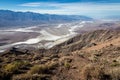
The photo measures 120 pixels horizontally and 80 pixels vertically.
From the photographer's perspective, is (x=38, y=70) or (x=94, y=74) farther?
(x=38, y=70)

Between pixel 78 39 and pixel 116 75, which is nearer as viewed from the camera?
pixel 116 75

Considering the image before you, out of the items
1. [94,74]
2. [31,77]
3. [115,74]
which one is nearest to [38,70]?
[31,77]

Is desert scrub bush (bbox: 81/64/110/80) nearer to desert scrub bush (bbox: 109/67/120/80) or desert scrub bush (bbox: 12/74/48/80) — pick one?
desert scrub bush (bbox: 109/67/120/80)

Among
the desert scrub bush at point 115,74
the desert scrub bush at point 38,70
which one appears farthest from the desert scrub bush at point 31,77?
the desert scrub bush at point 115,74

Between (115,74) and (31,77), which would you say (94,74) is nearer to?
(115,74)

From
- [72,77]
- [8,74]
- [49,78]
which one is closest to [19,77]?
[8,74]

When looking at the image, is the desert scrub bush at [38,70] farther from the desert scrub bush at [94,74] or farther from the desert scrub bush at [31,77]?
the desert scrub bush at [94,74]

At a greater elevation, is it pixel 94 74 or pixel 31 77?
pixel 94 74

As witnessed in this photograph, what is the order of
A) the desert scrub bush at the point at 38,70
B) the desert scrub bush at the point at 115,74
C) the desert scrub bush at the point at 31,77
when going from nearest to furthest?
1. the desert scrub bush at the point at 115,74
2. the desert scrub bush at the point at 31,77
3. the desert scrub bush at the point at 38,70

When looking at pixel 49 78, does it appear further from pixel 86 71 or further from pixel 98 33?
pixel 98 33

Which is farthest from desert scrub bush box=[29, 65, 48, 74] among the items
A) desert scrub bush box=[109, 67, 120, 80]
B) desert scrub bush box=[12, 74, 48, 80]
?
desert scrub bush box=[109, 67, 120, 80]

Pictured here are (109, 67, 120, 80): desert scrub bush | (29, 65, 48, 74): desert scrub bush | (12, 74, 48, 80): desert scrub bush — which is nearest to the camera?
(109, 67, 120, 80): desert scrub bush
